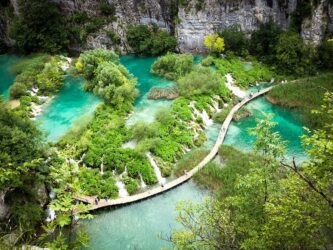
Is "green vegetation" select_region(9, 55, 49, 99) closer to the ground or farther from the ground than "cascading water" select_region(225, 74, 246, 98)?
farther from the ground

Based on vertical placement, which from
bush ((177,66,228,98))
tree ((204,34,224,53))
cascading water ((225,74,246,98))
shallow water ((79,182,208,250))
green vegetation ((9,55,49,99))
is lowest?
shallow water ((79,182,208,250))

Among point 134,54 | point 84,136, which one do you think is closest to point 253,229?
point 84,136

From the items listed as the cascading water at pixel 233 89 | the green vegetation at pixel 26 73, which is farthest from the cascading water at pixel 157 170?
the green vegetation at pixel 26 73

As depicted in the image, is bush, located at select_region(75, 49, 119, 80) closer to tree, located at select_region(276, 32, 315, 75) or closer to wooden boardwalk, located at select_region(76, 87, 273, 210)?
wooden boardwalk, located at select_region(76, 87, 273, 210)

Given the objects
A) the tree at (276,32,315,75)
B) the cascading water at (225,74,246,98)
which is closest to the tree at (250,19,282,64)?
the tree at (276,32,315,75)

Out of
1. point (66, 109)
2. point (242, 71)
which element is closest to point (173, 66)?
point (242, 71)

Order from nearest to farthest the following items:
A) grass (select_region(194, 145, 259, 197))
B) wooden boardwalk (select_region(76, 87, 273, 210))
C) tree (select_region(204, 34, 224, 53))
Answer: wooden boardwalk (select_region(76, 87, 273, 210)), grass (select_region(194, 145, 259, 197)), tree (select_region(204, 34, 224, 53))

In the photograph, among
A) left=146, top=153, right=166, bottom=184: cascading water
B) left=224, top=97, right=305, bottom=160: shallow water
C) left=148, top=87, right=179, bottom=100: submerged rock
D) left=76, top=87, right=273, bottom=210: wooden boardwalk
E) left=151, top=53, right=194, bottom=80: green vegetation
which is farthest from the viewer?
left=151, top=53, right=194, bottom=80: green vegetation
